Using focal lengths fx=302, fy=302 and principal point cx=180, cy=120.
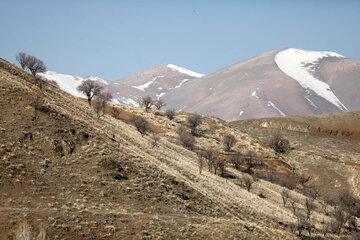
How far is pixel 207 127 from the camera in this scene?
87.8 meters

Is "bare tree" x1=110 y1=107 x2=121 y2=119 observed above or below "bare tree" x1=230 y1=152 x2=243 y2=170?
above

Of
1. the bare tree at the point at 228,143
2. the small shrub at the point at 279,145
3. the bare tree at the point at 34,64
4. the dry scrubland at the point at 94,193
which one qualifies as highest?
the bare tree at the point at 34,64

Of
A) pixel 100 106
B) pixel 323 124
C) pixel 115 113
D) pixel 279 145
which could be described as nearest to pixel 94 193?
pixel 100 106

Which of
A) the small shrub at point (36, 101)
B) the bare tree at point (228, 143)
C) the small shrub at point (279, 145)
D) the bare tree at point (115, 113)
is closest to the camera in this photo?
the small shrub at point (36, 101)

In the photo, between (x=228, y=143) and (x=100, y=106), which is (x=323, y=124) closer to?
(x=228, y=143)

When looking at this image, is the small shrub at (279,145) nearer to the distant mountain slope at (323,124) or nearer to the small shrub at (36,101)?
the distant mountain slope at (323,124)

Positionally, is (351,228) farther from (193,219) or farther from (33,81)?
(33,81)

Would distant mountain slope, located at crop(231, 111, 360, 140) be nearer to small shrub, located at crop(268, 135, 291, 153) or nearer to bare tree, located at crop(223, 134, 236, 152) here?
small shrub, located at crop(268, 135, 291, 153)

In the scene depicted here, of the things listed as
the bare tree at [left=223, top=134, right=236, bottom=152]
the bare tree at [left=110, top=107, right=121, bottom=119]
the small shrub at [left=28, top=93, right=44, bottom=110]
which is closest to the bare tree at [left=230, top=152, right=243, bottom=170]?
the bare tree at [left=223, top=134, right=236, bottom=152]

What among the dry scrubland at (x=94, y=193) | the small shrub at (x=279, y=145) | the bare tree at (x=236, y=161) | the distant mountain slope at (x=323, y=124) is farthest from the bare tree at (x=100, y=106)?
the distant mountain slope at (x=323, y=124)

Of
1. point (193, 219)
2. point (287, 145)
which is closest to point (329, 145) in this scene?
point (287, 145)

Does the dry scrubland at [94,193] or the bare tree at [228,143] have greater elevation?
the bare tree at [228,143]

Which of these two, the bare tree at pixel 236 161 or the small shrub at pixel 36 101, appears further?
the bare tree at pixel 236 161

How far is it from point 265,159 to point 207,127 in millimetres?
22332
